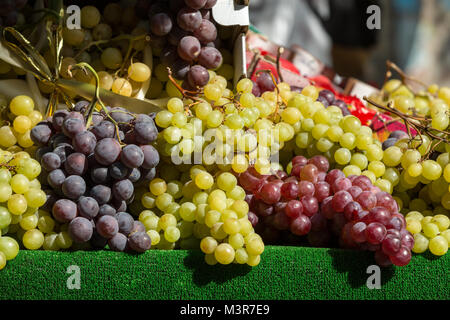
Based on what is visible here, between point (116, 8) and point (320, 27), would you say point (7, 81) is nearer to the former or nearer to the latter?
point (116, 8)

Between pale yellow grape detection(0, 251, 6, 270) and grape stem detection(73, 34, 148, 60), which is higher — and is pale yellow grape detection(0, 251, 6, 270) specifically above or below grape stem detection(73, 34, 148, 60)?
below

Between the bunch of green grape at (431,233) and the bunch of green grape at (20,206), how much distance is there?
66 cm

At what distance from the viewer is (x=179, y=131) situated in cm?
94

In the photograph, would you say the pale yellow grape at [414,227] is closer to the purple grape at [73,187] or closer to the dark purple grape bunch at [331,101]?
the dark purple grape bunch at [331,101]

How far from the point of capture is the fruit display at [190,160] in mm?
891

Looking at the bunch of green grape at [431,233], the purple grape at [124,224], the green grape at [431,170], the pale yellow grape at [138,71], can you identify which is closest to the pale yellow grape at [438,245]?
the bunch of green grape at [431,233]

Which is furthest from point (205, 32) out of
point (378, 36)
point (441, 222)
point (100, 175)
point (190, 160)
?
point (378, 36)

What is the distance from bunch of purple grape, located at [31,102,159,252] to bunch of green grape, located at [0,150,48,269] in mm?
26

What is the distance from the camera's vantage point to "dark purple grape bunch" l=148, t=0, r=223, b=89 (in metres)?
1.03

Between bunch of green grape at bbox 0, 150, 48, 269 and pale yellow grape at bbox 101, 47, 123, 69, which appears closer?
bunch of green grape at bbox 0, 150, 48, 269

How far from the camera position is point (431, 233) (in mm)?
947

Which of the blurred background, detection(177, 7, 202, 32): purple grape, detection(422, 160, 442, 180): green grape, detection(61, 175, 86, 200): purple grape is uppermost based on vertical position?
detection(177, 7, 202, 32): purple grape

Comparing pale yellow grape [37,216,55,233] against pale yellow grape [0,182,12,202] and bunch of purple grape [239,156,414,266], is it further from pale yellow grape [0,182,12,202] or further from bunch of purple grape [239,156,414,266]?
bunch of purple grape [239,156,414,266]

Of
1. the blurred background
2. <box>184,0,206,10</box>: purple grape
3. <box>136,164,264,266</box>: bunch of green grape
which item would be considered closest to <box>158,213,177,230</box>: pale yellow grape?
<box>136,164,264,266</box>: bunch of green grape
